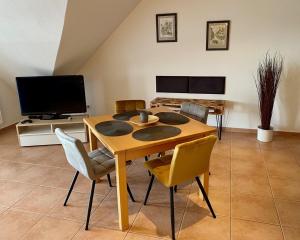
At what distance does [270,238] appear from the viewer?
1.94 m

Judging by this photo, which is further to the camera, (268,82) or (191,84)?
(191,84)

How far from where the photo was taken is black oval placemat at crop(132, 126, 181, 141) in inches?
80.3

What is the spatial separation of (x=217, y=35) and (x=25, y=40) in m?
2.62

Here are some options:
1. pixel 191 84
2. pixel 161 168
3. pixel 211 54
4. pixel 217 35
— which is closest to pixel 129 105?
pixel 161 168

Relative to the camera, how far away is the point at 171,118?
2523 mm

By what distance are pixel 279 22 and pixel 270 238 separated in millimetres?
2869

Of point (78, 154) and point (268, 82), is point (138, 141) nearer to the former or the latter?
point (78, 154)

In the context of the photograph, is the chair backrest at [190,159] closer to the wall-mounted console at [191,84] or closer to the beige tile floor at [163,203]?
the beige tile floor at [163,203]

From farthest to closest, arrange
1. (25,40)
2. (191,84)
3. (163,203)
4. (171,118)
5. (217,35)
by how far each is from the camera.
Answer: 1. (191,84)
2. (217,35)
3. (25,40)
4. (171,118)
5. (163,203)

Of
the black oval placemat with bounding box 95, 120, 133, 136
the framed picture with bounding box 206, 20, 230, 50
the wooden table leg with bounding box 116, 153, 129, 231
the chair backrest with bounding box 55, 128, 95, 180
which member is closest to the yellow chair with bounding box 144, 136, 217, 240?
the wooden table leg with bounding box 116, 153, 129, 231

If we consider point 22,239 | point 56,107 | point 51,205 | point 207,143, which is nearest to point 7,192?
point 51,205

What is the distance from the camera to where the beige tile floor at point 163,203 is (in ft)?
6.69

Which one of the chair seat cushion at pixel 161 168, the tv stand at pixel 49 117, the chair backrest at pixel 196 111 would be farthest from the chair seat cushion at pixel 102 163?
the tv stand at pixel 49 117

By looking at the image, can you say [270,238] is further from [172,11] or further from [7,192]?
[172,11]
